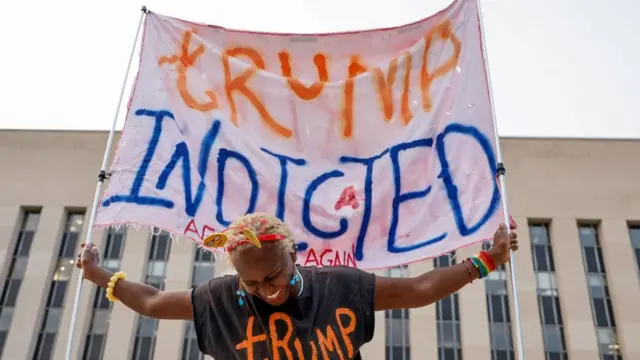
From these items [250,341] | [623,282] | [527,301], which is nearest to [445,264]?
[527,301]

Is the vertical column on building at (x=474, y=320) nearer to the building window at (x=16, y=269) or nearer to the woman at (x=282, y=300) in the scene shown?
the building window at (x=16, y=269)

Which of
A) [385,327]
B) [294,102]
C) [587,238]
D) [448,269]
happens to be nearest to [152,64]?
[294,102]

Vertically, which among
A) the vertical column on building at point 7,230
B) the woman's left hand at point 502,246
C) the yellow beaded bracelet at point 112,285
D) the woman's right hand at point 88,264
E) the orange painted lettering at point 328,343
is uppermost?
the vertical column on building at point 7,230

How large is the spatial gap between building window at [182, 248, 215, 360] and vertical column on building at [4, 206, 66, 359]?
6411 millimetres

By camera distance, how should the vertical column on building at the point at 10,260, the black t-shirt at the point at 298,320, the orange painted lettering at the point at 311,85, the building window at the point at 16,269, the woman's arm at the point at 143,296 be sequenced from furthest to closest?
1. the vertical column on building at the point at 10,260
2. the building window at the point at 16,269
3. the orange painted lettering at the point at 311,85
4. the woman's arm at the point at 143,296
5. the black t-shirt at the point at 298,320

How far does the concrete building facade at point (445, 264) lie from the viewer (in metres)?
25.1

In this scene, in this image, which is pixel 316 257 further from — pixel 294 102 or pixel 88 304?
pixel 88 304

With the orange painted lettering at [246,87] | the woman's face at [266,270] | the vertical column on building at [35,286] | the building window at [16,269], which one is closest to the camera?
the woman's face at [266,270]

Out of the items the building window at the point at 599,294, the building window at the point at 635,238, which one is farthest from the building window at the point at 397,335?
the building window at the point at 635,238

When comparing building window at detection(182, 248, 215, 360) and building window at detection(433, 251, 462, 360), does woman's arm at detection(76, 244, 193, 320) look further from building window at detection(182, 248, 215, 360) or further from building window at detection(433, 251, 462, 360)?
building window at detection(433, 251, 462, 360)

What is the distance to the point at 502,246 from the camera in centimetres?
344

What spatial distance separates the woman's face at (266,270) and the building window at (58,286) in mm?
26266

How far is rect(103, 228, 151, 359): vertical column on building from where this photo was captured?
25.2 meters

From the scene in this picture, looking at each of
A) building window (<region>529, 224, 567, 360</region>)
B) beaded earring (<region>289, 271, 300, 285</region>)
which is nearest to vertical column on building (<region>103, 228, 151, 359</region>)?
building window (<region>529, 224, 567, 360</region>)
